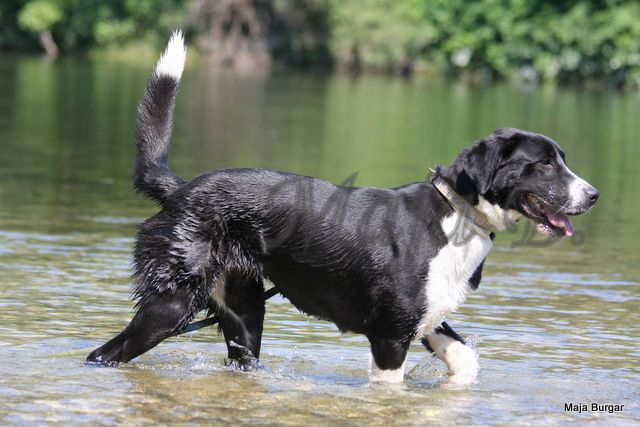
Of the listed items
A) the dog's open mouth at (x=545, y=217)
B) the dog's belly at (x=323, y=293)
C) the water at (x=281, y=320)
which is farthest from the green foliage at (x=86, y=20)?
the dog's open mouth at (x=545, y=217)

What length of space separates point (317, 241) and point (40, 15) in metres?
56.2

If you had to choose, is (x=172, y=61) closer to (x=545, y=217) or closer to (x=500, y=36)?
(x=545, y=217)

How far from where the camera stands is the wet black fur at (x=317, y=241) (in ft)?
22.0

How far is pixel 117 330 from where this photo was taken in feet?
27.8

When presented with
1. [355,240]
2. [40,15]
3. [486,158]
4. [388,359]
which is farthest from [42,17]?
[486,158]

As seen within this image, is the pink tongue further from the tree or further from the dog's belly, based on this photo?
the tree

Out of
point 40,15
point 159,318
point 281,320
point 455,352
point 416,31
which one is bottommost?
point 416,31

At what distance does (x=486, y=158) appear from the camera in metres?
6.64

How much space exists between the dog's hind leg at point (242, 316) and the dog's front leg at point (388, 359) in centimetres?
87

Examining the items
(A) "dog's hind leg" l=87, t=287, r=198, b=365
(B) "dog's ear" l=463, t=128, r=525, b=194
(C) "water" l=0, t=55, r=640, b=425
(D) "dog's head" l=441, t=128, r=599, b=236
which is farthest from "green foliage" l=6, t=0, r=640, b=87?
(A) "dog's hind leg" l=87, t=287, r=198, b=365

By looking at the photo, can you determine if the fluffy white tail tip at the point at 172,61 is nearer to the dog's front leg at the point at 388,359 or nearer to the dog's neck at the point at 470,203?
the dog's neck at the point at 470,203

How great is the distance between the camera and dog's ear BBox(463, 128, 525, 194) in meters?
6.62

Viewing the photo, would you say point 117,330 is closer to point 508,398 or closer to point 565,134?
point 508,398

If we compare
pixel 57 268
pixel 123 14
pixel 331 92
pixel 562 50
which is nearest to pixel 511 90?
pixel 562 50
